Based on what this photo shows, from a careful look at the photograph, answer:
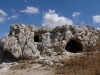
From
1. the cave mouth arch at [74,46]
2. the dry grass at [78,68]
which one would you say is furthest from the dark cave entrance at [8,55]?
the dry grass at [78,68]

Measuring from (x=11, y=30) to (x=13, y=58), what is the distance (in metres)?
4.51

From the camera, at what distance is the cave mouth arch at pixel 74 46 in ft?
80.7

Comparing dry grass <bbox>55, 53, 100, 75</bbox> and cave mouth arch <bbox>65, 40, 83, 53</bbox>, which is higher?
cave mouth arch <bbox>65, 40, 83, 53</bbox>

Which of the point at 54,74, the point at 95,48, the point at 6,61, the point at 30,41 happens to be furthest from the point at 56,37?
the point at 54,74

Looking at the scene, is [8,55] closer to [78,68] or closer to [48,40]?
[48,40]

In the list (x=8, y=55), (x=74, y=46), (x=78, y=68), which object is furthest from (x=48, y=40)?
(x=78, y=68)

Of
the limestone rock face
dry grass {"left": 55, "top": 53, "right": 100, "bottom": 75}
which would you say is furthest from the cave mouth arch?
dry grass {"left": 55, "top": 53, "right": 100, "bottom": 75}

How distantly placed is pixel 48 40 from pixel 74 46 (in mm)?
4313

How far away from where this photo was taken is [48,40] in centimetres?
2405

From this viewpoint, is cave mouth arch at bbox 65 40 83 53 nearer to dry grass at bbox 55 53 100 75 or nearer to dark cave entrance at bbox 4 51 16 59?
dark cave entrance at bbox 4 51 16 59

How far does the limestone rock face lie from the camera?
2202 centimetres

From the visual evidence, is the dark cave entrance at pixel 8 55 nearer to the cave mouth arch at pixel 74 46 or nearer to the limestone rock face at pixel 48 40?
the limestone rock face at pixel 48 40

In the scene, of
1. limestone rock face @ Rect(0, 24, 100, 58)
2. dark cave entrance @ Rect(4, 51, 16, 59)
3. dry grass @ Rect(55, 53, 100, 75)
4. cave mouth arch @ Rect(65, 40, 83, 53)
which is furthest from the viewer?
cave mouth arch @ Rect(65, 40, 83, 53)

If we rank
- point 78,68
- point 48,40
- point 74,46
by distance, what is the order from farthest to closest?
point 74,46, point 48,40, point 78,68
